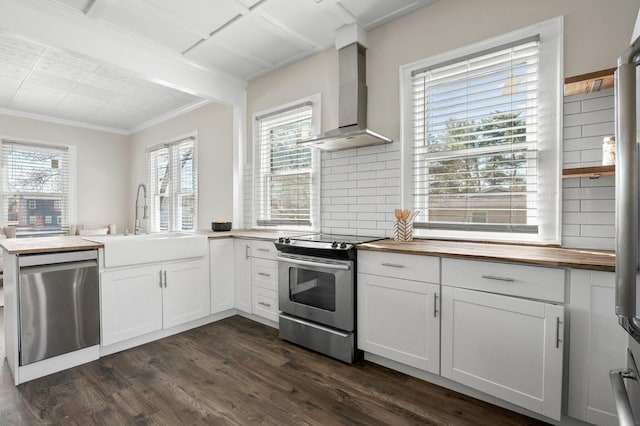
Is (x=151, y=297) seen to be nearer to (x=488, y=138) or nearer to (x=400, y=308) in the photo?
(x=400, y=308)

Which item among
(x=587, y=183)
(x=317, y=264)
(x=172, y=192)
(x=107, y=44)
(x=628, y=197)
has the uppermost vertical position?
(x=107, y=44)

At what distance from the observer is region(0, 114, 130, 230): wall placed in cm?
542

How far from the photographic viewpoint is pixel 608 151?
180 centimetres

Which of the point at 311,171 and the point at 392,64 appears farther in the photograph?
the point at 311,171

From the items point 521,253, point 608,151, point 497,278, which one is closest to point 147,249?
point 497,278

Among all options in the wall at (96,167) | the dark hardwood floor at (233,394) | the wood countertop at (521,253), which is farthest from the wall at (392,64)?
the wall at (96,167)

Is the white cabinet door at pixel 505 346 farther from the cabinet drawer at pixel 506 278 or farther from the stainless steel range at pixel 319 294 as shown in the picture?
the stainless steel range at pixel 319 294

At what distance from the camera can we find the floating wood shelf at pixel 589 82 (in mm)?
1770

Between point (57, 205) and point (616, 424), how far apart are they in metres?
7.22

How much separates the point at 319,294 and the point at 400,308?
0.69m

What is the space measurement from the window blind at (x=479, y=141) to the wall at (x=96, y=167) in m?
5.91

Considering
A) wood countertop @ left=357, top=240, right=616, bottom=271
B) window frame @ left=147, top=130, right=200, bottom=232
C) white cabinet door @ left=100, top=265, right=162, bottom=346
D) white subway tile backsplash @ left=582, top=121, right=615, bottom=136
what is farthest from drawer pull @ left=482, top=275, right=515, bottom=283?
window frame @ left=147, top=130, right=200, bottom=232

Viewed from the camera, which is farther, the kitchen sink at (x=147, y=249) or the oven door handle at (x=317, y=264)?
the kitchen sink at (x=147, y=249)

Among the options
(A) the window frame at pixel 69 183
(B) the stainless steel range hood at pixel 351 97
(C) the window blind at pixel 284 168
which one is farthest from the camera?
(A) the window frame at pixel 69 183
